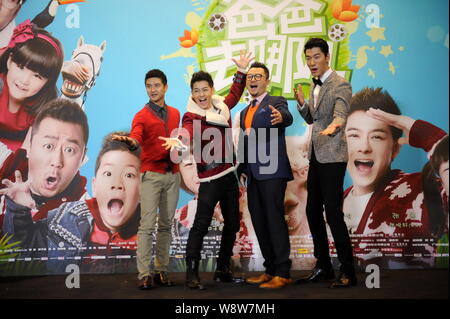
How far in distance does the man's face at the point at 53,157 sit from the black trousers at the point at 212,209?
1.37 meters

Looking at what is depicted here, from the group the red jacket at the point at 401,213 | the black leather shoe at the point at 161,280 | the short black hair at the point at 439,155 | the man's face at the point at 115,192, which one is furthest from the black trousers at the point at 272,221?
the short black hair at the point at 439,155

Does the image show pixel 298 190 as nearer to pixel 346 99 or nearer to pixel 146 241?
pixel 346 99

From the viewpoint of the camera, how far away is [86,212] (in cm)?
366

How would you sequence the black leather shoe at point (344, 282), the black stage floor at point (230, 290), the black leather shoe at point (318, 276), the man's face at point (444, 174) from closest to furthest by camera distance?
the black stage floor at point (230, 290) → the black leather shoe at point (344, 282) → the black leather shoe at point (318, 276) → the man's face at point (444, 174)

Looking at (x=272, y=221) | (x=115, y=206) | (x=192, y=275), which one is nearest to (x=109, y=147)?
(x=115, y=206)

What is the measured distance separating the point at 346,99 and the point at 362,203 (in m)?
1.16

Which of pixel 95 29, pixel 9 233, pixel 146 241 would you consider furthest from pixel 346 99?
pixel 9 233

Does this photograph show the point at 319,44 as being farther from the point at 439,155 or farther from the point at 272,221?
the point at 439,155

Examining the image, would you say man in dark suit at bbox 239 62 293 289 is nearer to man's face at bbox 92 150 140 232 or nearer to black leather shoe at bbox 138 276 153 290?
black leather shoe at bbox 138 276 153 290

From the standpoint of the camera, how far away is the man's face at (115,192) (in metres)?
3.65

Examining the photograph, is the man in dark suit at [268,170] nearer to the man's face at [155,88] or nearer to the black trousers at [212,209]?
the black trousers at [212,209]

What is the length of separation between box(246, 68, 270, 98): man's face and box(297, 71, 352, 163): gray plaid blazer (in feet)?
1.29

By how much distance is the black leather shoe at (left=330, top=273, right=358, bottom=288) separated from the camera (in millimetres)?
2768
